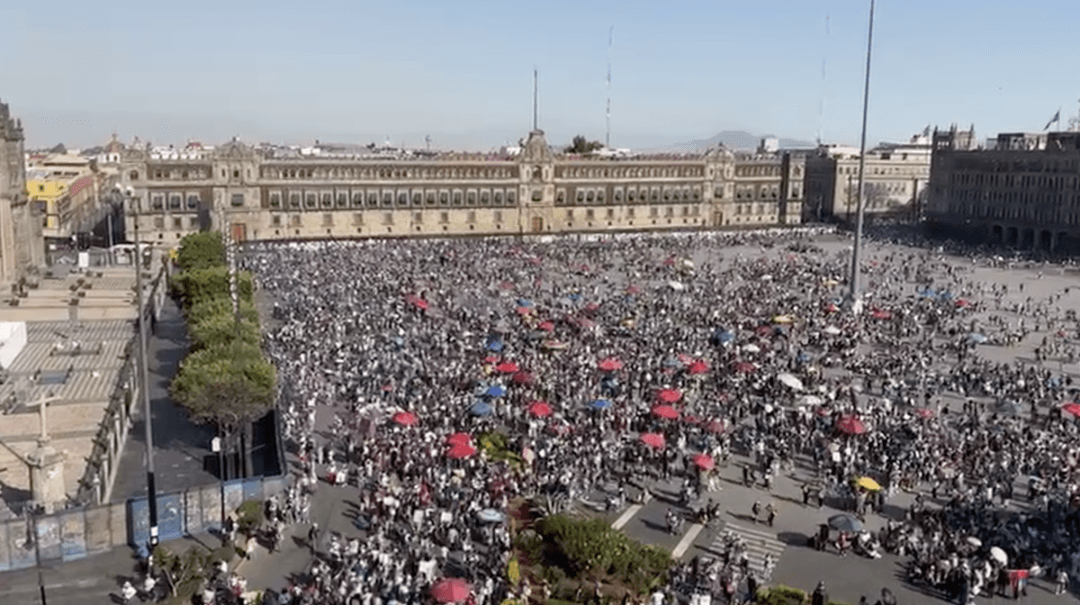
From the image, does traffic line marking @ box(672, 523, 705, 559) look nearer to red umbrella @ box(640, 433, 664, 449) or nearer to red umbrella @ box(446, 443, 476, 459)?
red umbrella @ box(640, 433, 664, 449)

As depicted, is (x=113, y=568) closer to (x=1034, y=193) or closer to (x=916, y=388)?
(x=916, y=388)

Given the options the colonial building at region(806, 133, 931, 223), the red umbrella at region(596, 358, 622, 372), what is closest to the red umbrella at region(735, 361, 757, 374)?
the red umbrella at region(596, 358, 622, 372)

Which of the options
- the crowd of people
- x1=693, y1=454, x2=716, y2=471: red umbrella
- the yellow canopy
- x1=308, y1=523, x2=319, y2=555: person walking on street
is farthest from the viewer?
x1=693, y1=454, x2=716, y2=471: red umbrella

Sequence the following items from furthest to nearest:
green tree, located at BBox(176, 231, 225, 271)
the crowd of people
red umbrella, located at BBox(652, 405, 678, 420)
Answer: green tree, located at BBox(176, 231, 225, 271), red umbrella, located at BBox(652, 405, 678, 420), the crowd of people

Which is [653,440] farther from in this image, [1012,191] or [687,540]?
[1012,191]

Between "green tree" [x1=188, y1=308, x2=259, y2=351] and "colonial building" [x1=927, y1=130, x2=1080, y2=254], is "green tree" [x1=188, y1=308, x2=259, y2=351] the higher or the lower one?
the lower one

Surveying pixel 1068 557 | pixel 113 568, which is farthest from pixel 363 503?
pixel 1068 557

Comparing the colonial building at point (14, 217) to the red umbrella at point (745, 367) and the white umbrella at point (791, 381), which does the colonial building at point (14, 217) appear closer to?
the red umbrella at point (745, 367)

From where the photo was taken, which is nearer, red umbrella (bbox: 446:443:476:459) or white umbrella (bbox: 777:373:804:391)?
red umbrella (bbox: 446:443:476:459)
